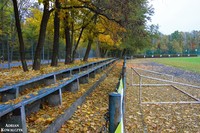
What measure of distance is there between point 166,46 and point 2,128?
144209mm

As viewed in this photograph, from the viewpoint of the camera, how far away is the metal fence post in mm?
2806

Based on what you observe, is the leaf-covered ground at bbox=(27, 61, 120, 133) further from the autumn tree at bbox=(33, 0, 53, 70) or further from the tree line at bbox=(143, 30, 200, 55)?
the tree line at bbox=(143, 30, 200, 55)

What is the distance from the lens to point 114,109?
2.88m

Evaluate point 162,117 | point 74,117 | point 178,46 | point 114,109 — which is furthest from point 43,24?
point 178,46

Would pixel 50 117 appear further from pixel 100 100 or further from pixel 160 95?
pixel 160 95

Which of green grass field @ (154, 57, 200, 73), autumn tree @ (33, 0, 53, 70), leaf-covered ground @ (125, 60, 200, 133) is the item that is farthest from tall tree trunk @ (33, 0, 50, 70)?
green grass field @ (154, 57, 200, 73)

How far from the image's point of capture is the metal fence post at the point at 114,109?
2.81 meters

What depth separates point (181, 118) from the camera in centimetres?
736

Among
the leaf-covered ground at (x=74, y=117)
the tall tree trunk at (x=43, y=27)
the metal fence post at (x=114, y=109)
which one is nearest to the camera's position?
the metal fence post at (x=114, y=109)

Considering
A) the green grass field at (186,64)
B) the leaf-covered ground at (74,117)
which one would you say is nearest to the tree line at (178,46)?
the green grass field at (186,64)

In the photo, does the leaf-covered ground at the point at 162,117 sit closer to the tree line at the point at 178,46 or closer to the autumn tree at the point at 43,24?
the autumn tree at the point at 43,24

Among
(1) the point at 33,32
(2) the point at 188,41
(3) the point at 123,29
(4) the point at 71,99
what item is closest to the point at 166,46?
(2) the point at 188,41

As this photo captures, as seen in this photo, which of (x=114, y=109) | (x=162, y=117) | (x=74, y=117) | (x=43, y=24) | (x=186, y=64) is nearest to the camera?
(x=114, y=109)

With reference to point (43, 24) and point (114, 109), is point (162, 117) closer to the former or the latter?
point (114, 109)
